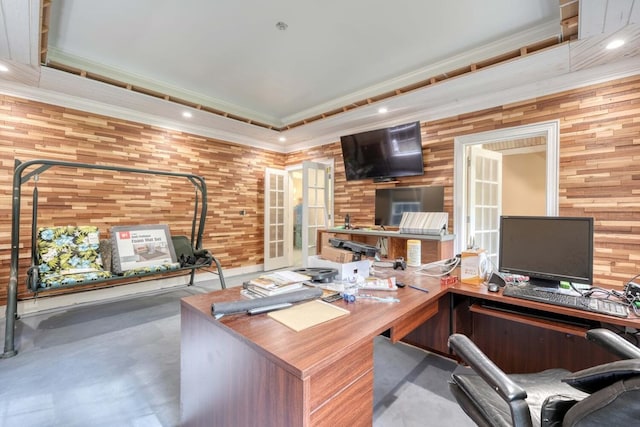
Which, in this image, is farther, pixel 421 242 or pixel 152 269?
pixel 421 242

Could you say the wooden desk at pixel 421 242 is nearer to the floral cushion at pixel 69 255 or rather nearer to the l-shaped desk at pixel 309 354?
the l-shaped desk at pixel 309 354

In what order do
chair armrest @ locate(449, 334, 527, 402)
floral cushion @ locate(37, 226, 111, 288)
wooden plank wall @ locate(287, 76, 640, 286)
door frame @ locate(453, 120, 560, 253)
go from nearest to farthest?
chair armrest @ locate(449, 334, 527, 402) < wooden plank wall @ locate(287, 76, 640, 286) < floral cushion @ locate(37, 226, 111, 288) < door frame @ locate(453, 120, 560, 253)

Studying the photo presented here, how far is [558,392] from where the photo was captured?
1.19 m

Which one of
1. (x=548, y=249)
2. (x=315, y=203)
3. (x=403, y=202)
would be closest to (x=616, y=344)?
(x=548, y=249)

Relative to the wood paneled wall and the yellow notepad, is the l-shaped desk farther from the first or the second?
the wood paneled wall

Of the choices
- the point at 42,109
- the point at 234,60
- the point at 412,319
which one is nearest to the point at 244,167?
the point at 234,60

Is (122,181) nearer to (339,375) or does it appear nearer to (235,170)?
(235,170)

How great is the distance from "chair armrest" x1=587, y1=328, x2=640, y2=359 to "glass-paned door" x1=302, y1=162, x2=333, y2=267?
4.18 meters

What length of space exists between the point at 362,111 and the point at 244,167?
249cm

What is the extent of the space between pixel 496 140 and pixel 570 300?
2.39 metres

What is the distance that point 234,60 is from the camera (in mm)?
3191

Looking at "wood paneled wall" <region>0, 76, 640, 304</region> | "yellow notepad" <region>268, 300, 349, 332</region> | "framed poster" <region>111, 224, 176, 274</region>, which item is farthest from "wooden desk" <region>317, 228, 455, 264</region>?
"framed poster" <region>111, 224, 176, 274</region>

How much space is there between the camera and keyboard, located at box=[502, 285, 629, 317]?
59.3 inches

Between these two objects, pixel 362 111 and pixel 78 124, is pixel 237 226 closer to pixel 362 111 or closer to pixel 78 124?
pixel 78 124
